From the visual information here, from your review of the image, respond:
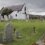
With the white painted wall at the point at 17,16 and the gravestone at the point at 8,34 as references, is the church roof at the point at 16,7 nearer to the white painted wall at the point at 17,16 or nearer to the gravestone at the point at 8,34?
the white painted wall at the point at 17,16

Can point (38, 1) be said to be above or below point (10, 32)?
above

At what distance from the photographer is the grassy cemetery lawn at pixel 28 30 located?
206cm

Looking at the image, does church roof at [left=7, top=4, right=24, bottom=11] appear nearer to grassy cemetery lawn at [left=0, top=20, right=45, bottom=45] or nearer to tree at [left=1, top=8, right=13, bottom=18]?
tree at [left=1, top=8, right=13, bottom=18]

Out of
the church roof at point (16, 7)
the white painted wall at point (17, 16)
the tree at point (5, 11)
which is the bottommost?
the white painted wall at point (17, 16)

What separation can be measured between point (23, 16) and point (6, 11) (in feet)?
0.92

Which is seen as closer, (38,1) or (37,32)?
(37,32)

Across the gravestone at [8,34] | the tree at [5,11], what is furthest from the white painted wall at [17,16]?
the gravestone at [8,34]

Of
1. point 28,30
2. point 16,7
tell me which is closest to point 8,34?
point 28,30

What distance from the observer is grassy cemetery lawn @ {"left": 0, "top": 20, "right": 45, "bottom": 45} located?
2.06 m

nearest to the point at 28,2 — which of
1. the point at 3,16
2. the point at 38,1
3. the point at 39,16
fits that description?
the point at 38,1

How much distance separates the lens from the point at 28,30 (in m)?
2.20

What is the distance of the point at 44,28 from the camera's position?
223cm

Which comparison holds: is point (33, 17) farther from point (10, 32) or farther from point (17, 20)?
point (10, 32)

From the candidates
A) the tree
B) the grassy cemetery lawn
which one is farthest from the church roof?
the grassy cemetery lawn
